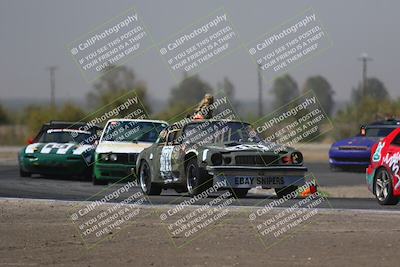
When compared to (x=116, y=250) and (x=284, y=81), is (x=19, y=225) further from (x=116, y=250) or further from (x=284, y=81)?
(x=284, y=81)

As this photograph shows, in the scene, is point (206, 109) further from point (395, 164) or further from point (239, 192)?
point (395, 164)

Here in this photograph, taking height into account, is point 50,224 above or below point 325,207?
above

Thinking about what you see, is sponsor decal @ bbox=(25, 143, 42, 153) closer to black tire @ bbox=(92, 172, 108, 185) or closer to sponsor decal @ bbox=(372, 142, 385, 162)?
black tire @ bbox=(92, 172, 108, 185)

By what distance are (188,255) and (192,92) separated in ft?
317

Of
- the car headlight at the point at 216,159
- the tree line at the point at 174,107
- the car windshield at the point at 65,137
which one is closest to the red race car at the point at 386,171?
the car headlight at the point at 216,159

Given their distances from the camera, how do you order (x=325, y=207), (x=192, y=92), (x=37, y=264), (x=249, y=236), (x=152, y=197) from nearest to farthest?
(x=37, y=264) → (x=249, y=236) → (x=325, y=207) → (x=152, y=197) → (x=192, y=92)

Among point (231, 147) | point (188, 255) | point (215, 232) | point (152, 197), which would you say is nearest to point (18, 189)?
point (152, 197)

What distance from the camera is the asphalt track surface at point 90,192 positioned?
57.2 feet

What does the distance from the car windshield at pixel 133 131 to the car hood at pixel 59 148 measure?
2.11 m

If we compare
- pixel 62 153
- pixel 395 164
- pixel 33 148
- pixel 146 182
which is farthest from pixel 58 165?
pixel 395 164

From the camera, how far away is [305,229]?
13328mm

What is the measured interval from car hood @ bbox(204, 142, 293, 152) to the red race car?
1.55m

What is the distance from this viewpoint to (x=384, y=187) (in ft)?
55.8

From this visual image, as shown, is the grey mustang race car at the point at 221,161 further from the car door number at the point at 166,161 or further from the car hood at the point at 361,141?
the car hood at the point at 361,141
